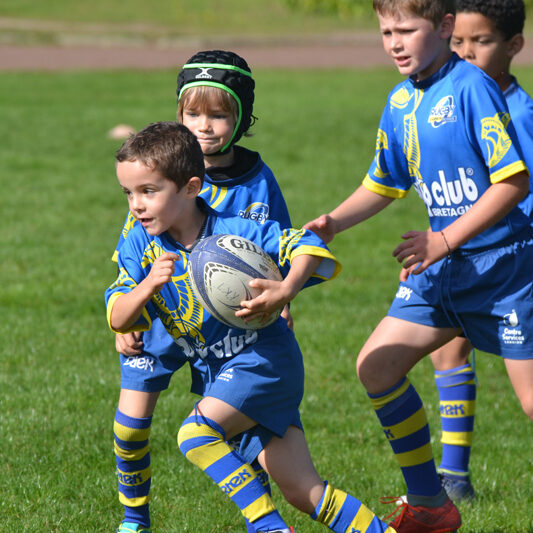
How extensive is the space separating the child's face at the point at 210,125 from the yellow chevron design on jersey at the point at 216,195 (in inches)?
6.3

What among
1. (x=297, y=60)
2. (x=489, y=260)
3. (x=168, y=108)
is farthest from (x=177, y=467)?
(x=297, y=60)

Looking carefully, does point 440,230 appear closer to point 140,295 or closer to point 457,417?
point 457,417

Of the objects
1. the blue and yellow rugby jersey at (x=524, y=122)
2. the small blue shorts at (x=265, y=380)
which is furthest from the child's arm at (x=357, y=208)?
the small blue shorts at (x=265, y=380)

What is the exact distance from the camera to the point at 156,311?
3.87 metres

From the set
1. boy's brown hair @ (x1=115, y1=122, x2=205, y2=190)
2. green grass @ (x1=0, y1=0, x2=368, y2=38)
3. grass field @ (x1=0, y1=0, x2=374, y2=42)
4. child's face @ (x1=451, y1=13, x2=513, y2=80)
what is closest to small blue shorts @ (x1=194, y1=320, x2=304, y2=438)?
boy's brown hair @ (x1=115, y1=122, x2=205, y2=190)

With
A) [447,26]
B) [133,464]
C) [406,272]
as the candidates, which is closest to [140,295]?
[133,464]

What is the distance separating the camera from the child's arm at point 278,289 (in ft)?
11.2

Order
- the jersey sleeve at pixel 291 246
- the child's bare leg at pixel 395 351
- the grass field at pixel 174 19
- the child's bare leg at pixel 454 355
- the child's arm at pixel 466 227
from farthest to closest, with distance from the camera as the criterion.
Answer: the grass field at pixel 174 19, the child's bare leg at pixel 454 355, the child's bare leg at pixel 395 351, the child's arm at pixel 466 227, the jersey sleeve at pixel 291 246

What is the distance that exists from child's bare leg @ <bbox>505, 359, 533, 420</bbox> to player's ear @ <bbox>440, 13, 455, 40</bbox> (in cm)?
148

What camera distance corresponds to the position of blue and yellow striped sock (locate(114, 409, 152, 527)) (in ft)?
13.5

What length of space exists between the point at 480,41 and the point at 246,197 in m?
1.59

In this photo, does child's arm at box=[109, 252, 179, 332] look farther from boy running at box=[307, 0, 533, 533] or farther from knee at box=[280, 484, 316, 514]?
boy running at box=[307, 0, 533, 533]

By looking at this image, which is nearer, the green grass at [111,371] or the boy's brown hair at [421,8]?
the boy's brown hair at [421,8]

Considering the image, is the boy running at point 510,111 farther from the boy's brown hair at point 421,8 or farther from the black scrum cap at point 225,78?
the black scrum cap at point 225,78
